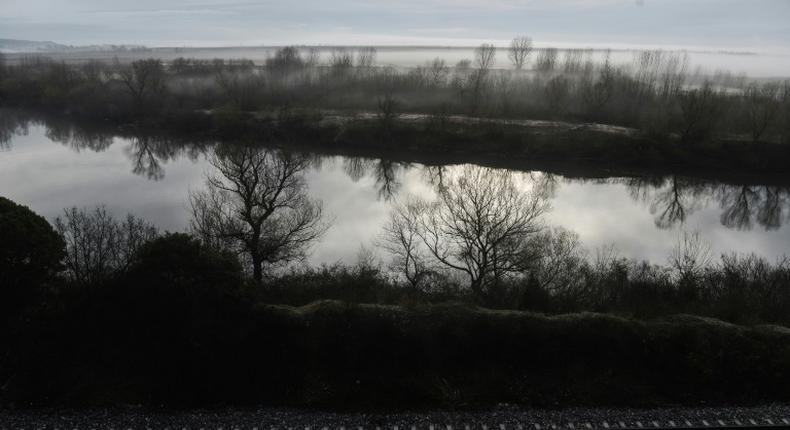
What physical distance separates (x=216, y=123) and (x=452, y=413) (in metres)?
38.0

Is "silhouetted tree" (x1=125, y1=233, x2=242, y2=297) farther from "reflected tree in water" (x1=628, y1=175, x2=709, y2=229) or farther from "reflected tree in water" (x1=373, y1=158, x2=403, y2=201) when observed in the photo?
"reflected tree in water" (x1=628, y1=175, x2=709, y2=229)

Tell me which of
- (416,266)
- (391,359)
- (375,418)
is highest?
(416,266)

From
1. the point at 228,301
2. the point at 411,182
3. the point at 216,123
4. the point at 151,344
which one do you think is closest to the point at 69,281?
the point at 151,344

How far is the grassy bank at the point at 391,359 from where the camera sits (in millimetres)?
9781

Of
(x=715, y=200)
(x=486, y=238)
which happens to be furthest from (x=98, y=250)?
(x=715, y=200)

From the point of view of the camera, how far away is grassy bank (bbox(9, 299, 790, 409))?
9.78 metres

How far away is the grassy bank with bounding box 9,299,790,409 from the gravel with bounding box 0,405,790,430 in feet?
1.19

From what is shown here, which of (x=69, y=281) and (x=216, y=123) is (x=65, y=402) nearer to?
(x=69, y=281)

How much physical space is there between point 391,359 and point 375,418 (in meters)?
1.78

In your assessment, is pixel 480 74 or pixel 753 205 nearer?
pixel 753 205

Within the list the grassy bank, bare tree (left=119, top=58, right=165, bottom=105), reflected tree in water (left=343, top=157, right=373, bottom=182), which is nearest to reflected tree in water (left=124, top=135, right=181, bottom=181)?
bare tree (left=119, top=58, right=165, bottom=105)

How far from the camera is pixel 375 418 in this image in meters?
9.20

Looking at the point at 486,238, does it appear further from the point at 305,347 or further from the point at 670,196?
the point at 670,196

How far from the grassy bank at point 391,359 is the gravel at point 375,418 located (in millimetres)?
362
